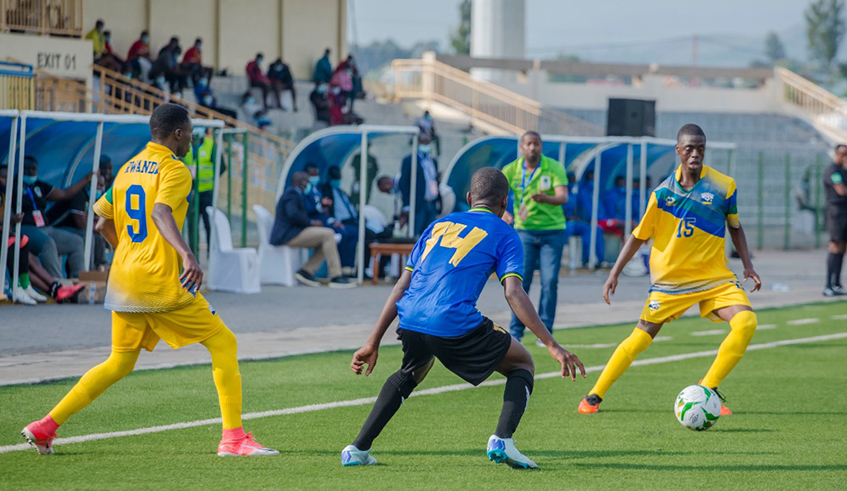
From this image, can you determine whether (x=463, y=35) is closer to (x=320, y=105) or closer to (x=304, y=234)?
(x=320, y=105)

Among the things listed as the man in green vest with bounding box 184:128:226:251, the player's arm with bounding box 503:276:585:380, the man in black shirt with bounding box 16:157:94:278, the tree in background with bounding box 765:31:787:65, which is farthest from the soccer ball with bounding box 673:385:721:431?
the tree in background with bounding box 765:31:787:65

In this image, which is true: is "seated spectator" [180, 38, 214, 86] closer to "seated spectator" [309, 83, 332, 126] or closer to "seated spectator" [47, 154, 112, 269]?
"seated spectator" [309, 83, 332, 126]

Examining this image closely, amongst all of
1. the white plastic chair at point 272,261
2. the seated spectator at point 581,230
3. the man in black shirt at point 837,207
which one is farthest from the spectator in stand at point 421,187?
the man in black shirt at point 837,207

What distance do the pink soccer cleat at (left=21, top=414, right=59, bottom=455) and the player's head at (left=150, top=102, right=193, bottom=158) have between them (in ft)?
5.09

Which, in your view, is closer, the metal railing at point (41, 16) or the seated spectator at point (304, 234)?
the seated spectator at point (304, 234)

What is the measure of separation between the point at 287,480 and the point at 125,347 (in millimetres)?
1214

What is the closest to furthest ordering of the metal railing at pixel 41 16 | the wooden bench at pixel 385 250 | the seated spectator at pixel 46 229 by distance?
the seated spectator at pixel 46 229, the wooden bench at pixel 385 250, the metal railing at pixel 41 16

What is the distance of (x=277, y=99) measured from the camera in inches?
1193

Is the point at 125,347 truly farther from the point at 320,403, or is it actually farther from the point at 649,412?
the point at 649,412

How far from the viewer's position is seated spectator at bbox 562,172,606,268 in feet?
68.8

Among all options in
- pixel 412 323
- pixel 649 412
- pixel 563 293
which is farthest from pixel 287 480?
pixel 563 293

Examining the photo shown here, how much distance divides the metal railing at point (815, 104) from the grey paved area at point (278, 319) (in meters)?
26.7

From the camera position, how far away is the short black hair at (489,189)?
20.1 ft

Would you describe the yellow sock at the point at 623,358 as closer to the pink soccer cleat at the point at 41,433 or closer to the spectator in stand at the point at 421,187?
the pink soccer cleat at the point at 41,433
